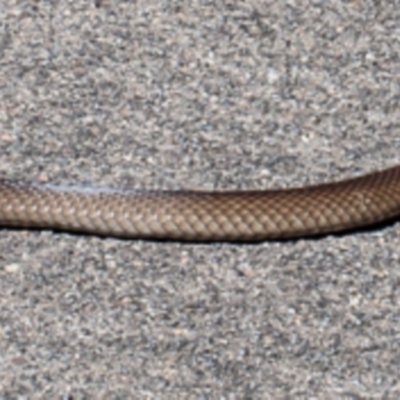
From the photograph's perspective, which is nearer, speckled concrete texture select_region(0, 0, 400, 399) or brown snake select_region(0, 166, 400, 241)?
speckled concrete texture select_region(0, 0, 400, 399)

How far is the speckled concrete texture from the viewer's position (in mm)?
6094

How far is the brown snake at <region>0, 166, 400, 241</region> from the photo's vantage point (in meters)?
6.74

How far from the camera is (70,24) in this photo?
27.3 ft

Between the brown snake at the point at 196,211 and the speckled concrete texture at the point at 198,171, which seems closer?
the speckled concrete texture at the point at 198,171

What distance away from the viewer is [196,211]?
6.73m

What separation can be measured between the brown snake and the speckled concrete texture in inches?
2.7

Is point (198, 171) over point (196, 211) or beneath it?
beneath

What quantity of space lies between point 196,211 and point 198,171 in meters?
0.60

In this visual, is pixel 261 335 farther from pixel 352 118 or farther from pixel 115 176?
pixel 352 118

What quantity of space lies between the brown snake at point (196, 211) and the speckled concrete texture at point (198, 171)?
0.22ft

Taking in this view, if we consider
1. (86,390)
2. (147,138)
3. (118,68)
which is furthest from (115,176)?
(86,390)

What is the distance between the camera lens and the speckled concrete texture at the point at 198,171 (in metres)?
6.09

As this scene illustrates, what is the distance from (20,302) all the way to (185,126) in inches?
60.4

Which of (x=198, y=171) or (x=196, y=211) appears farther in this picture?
(x=198, y=171)
